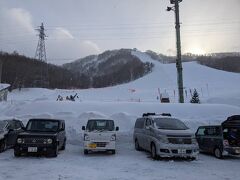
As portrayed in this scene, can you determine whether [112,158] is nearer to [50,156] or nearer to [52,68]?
[50,156]

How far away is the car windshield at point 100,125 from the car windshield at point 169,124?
2.32 metres

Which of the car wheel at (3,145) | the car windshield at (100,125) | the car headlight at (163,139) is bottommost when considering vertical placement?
the car wheel at (3,145)

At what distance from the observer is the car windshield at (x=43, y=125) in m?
15.6

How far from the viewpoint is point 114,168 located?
11742 mm

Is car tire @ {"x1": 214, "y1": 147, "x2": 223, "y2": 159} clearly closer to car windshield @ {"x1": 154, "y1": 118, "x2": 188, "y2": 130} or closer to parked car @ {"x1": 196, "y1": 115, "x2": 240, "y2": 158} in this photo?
parked car @ {"x1": 196, "y1": 115, "x2": 240, "y2": 158}

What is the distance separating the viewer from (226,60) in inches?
6713

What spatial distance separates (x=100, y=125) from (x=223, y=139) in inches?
224

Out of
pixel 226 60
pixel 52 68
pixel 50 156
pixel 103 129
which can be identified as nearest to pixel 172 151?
pixel 103 129

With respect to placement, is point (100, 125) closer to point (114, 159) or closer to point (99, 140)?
point (99, 140)

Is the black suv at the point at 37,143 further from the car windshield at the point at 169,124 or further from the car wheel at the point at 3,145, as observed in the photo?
the car windshield at the point at 169,124

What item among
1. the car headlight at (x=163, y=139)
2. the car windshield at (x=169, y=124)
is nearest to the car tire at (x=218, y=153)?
the car windshield at (x=169, y=124)

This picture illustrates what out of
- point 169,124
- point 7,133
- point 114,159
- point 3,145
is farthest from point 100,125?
point 3,145

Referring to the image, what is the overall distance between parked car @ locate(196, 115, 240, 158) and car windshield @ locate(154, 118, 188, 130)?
1450 mm

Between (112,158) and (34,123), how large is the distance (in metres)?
4.10
